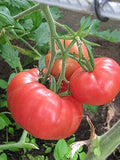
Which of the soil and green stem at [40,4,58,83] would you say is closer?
green stem at [40,4,58,83]

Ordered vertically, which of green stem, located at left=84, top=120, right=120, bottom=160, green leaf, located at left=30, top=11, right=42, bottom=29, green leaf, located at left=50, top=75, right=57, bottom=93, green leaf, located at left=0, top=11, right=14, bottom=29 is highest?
green leaf, located at left=0, top=11, right=14, bottom=29

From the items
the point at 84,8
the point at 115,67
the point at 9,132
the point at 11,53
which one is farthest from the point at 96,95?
the point at 9,132

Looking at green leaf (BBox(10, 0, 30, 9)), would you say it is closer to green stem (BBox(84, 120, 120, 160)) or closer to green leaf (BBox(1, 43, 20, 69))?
green leaf (BBox(1, 43, 20, 69))

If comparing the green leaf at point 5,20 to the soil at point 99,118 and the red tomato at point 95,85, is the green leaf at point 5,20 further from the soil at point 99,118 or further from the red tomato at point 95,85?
the soil at point 99,118

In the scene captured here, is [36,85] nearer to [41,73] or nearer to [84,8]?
[41,73]

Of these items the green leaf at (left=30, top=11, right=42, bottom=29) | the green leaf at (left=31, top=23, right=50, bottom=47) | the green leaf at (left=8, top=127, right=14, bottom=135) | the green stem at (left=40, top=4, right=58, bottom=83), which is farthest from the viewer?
the green leaf at (left=8, top=127, right=14, bottom=135)

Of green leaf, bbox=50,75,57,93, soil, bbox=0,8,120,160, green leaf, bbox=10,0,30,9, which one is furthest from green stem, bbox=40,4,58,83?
soil, bbox=0,8,120,160

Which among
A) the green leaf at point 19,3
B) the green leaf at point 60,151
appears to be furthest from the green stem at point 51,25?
the green leaf at point 60,151
